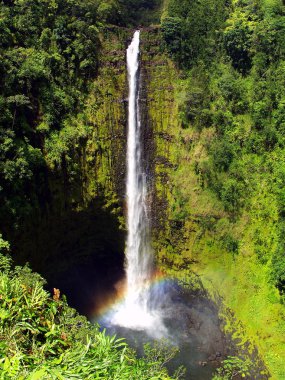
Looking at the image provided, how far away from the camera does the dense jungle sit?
20.4 meters

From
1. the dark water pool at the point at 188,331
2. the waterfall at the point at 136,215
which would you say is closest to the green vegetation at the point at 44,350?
the dark water pool at the point at 188,331

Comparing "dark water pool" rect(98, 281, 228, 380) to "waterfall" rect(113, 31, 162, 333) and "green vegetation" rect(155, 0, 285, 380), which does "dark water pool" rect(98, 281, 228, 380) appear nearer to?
"green vegetation" rect(155, 0, 285, 380)

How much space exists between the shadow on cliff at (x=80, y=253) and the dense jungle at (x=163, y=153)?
3.8 inches

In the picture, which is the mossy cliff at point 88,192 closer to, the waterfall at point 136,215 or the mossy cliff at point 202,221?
the waterfall at point 136,215

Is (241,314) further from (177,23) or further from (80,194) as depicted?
(177,23)

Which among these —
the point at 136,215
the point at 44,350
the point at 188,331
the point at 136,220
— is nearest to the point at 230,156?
the point at 136,215

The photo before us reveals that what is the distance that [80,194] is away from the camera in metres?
23.3

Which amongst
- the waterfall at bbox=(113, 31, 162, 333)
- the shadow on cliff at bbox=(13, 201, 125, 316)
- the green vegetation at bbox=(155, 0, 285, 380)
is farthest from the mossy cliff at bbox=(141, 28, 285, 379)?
the shadow on cliff at bbox=(13, 201, 125, 316)

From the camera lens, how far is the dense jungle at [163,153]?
20.4 meters

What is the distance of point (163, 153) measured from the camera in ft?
83.4

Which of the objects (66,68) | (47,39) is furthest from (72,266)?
(47,39)

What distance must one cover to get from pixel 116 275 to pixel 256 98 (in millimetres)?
15952

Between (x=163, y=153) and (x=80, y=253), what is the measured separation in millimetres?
9483

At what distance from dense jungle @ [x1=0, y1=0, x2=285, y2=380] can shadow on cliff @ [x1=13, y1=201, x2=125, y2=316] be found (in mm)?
96
